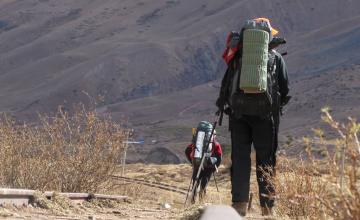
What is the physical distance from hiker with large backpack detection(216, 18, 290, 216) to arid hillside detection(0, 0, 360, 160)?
62.3 m

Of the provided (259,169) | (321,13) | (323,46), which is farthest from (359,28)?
(259,169)

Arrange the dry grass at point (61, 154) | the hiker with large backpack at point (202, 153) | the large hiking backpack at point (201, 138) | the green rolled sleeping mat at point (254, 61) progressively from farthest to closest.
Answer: the large hiking backpack at point (201, 138) < the hiker with large backpack at point (202, 153) < the dry grass at point (61, 154) < the green rolled sleeping mat at point (254, 61)

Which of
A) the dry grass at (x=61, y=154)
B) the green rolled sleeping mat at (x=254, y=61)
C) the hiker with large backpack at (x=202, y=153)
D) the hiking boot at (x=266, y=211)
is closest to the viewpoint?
the green rolled sleeping mat at (x=254, y=61)

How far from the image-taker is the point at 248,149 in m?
8.55

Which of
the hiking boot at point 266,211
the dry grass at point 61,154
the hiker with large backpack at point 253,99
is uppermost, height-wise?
the hiker with large backpack at point 253,99

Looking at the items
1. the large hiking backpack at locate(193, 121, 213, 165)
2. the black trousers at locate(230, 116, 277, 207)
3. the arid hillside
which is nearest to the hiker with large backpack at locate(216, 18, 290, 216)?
the black trousers at locate(230, 116, 277, 207)

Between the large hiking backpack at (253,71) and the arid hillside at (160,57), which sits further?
the arid hillside at (160,57)

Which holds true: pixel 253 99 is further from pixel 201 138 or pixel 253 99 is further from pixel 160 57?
pixel 160 57

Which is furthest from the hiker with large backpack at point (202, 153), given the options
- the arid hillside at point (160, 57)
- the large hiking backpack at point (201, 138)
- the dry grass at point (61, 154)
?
the arid hillside at point (160, 57)

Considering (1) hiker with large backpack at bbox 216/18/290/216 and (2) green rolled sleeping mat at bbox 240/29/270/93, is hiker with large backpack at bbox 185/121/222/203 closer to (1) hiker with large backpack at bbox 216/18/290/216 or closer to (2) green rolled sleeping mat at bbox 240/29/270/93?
(1) hiker with large backpack at bbox 216/18/290/216

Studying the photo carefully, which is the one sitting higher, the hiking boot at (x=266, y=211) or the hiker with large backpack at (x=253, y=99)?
the hiker with large backpack at (x=253, y=99)

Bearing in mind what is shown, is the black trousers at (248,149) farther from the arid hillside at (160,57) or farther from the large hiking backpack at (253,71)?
the arid hillside at (160,57)

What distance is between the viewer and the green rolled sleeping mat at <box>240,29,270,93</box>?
809cm

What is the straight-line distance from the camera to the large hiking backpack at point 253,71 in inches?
320
